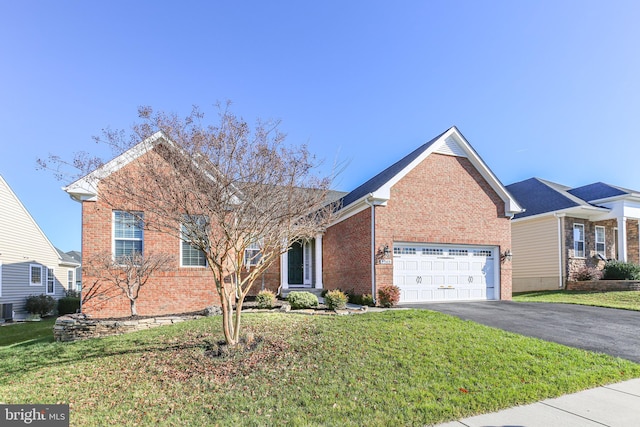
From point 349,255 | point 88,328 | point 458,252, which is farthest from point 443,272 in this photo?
point 88,328

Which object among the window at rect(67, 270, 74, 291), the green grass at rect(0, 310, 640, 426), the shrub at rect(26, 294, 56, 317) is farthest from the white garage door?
the window at rect(67, 270, 74, 291)

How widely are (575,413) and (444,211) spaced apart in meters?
10.4

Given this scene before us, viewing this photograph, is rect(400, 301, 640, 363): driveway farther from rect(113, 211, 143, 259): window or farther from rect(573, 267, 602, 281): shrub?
rect(113, 211, 143, 259): window

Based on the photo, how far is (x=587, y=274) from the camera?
1866cm

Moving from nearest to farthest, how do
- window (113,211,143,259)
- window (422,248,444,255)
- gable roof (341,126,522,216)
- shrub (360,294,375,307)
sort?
window (113,211,143,259) → shrub (360,294,375,307) → gable roof (341,126,522,216) → window (422,248,444,255)

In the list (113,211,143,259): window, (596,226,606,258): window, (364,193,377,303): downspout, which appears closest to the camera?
(113,211,143,259): window

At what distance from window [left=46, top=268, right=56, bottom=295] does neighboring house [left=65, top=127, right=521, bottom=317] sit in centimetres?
1415

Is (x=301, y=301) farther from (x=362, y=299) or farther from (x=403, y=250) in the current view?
(x=403, y=250)

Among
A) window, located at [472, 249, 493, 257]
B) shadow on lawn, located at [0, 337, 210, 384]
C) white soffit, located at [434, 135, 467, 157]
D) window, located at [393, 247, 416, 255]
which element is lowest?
shadow on lawn, located at [0, 337, 210, 384]

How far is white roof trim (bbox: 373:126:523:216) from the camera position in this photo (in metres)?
14.2

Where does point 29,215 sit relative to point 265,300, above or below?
above

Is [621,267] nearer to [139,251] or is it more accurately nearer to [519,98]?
[519,98]

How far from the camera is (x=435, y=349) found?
6.95m

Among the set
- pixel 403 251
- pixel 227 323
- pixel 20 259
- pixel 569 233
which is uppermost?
pixel 569 233
